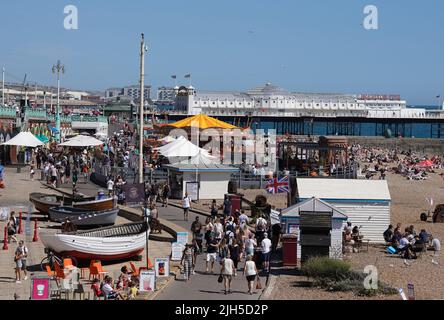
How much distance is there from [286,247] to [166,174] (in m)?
13.0

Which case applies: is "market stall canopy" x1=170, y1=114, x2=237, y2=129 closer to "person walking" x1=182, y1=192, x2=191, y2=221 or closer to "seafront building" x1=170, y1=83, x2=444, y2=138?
"person walking" x1=182, y1=192, x2=191, y2=221

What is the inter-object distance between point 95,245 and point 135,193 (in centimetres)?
809

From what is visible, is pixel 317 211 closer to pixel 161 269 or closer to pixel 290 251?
pixel 290 251

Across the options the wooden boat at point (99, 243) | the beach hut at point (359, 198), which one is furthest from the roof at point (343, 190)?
the wooden boat at point (99, 243)

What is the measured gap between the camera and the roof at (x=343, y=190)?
69.0 feet

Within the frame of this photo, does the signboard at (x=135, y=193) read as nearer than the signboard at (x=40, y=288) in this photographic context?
No

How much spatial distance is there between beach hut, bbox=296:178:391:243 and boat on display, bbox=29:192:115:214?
19.7ft

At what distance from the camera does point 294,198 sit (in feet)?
73.3

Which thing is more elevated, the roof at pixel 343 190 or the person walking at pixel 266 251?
the roof at pixel 343 190

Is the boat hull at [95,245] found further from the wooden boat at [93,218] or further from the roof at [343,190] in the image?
the roof at [343,190]

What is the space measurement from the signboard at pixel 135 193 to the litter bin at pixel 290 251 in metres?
8.44

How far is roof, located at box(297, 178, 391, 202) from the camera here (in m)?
21.0
